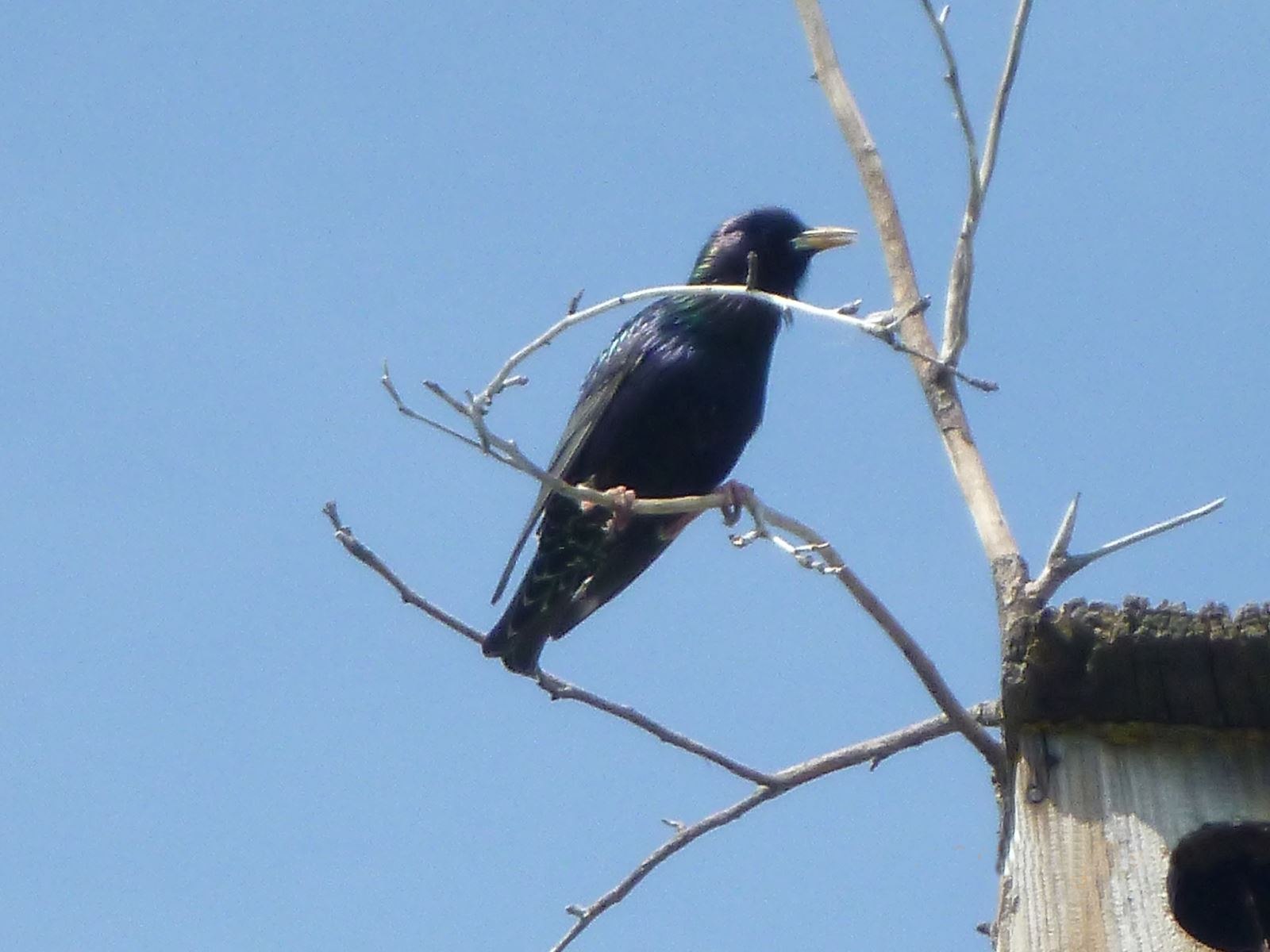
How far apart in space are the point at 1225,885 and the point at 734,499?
109 centimetres

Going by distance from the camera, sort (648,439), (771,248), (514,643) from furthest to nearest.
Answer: (771,248), (648,439), (514,643)

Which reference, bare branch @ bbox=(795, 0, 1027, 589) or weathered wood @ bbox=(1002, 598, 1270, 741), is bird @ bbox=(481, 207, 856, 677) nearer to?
bare branch @ bbox=(795, 0, 1027, 589)

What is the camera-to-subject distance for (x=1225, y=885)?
10.7 feet

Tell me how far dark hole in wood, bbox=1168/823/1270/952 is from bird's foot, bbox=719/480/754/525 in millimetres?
894

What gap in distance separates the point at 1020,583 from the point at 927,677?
0.22 metres

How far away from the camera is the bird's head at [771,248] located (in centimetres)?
640

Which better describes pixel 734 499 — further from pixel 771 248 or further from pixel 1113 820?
pixel 771 248

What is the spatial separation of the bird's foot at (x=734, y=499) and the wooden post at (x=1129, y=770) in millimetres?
511

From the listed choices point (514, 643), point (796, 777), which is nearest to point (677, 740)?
point (796, 777)

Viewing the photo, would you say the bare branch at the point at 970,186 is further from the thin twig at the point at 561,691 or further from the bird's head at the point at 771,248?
the bird's head at the point at 771,248

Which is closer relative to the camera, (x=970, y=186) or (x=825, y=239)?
(x=970, y=186)

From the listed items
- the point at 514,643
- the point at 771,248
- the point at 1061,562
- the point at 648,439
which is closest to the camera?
the point at 1061,562

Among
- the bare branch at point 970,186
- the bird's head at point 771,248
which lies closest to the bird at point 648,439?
the bird's head at point 771,248

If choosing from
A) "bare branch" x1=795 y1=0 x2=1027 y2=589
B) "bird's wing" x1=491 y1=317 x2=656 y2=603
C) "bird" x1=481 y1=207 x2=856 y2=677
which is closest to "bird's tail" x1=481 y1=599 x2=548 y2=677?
"bird" x1=481 y1=207 x2=856 y2=677
